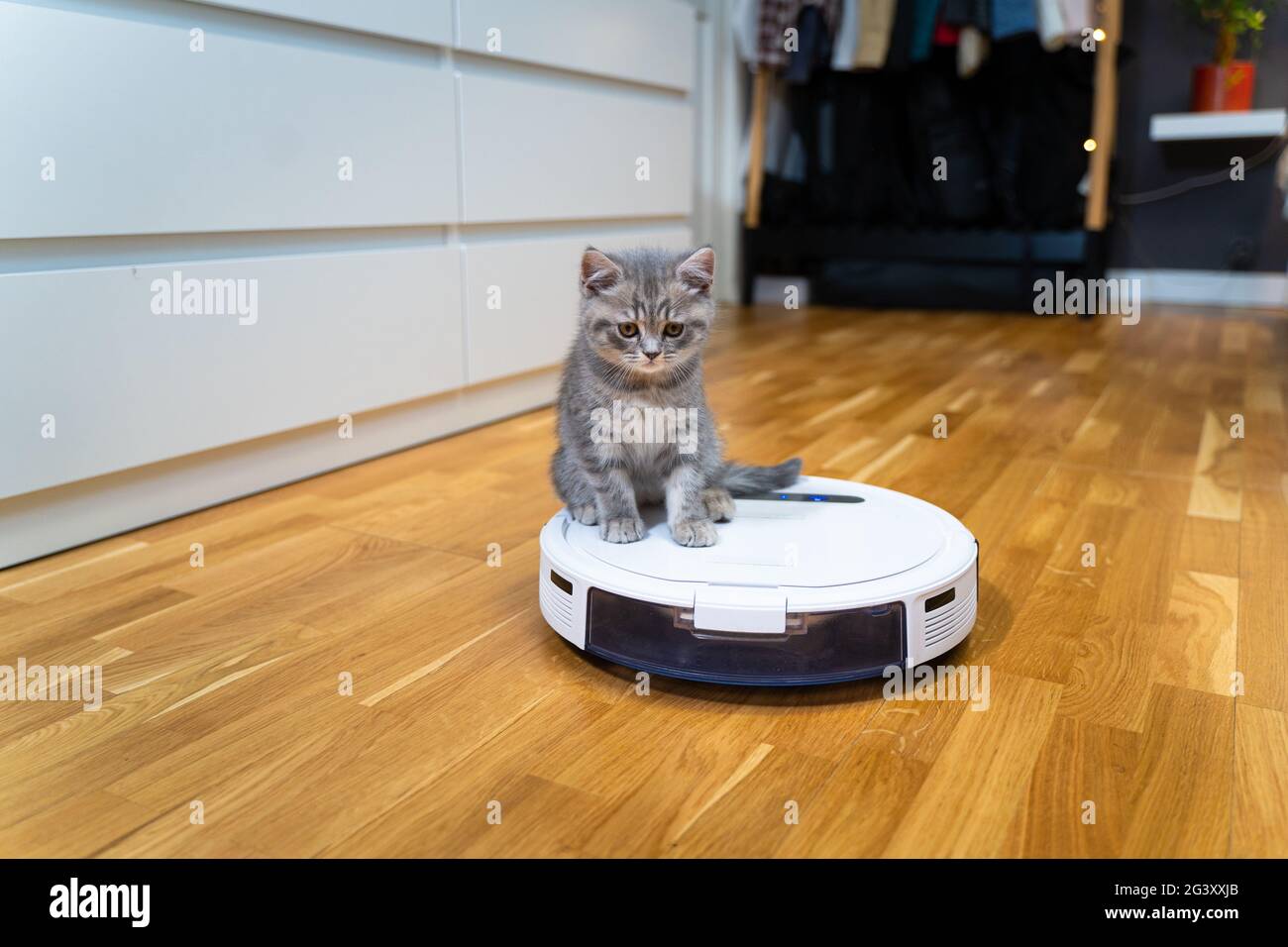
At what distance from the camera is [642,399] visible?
1.43 meters

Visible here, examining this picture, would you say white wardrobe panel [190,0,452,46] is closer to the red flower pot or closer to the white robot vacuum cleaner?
the white robot vacuum cleaner

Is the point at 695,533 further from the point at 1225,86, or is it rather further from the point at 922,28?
the point at 1225,86

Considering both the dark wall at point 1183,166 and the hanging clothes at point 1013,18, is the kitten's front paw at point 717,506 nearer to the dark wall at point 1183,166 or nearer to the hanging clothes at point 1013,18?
the hanging clothes at point 1013,18

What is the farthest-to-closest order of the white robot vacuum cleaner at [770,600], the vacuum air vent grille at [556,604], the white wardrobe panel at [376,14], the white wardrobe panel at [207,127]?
the white wardrobe panel at [376,14] < the white wardrobe panel at [207,127] < the vacuum air vent grille at [556,604] < the white robot vacuum cleaner at [770,600]

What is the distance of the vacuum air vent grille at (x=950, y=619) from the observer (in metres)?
1.23

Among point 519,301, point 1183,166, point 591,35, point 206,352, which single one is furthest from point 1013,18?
point 206,352

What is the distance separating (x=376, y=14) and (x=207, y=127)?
1.62ft

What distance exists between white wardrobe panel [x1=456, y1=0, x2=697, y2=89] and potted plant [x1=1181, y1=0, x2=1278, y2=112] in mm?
2670

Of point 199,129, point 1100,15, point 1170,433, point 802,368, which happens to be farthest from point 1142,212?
point 199,129

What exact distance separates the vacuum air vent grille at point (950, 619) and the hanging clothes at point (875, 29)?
11.9 feet

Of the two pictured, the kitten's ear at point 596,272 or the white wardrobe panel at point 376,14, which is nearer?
the kitten's ear at point 596,272

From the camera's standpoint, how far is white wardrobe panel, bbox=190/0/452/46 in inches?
73.7

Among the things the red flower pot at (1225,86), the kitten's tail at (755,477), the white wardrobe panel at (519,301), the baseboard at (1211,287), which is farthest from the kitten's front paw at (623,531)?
the baseboard at (1211,287)
